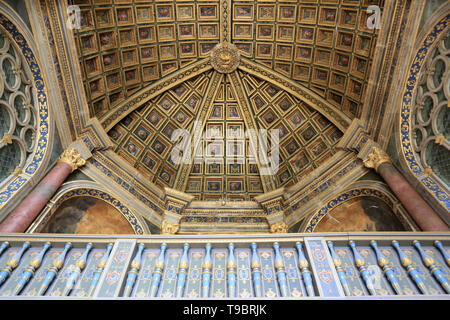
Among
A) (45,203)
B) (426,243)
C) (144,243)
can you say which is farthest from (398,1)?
(45,203)

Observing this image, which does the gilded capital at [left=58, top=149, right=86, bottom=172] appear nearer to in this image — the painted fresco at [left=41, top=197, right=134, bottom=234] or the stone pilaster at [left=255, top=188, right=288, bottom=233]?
the painted fresco at [left=41, top=197, right=134, bottom=234]

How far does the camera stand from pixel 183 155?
15383 millimetres

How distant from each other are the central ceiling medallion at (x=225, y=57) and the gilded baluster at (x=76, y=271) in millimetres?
11263

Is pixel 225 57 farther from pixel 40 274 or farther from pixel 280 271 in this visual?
pixel 40 274

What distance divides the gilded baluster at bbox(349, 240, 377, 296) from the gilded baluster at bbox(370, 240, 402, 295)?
24 centimetres

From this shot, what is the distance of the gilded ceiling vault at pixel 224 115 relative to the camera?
8.89m

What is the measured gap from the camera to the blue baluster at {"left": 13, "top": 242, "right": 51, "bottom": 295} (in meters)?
4.66

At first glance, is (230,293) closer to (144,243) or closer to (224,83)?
(144,243)

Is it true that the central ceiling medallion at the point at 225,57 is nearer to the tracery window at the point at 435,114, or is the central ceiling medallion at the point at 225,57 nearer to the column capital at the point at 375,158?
the column capital at the point at 375,158

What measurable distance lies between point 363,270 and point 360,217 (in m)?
6.80

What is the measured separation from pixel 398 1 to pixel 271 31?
5647 mm

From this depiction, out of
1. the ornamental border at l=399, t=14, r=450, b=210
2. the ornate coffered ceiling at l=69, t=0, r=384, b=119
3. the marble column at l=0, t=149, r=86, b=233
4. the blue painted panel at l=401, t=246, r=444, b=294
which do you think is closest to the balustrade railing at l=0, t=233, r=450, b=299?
the blue painted panel at l=401, t=246, r=444, b=294

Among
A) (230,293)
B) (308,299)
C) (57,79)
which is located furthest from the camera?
(57,79)
